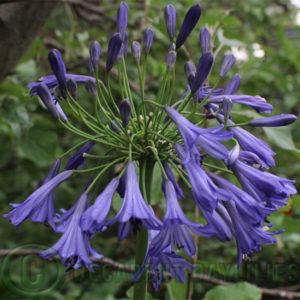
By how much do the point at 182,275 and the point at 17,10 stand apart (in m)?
1.80

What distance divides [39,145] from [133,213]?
169cm

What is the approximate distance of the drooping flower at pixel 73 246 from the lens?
1.05 m

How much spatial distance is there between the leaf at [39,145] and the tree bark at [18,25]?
1.58ft

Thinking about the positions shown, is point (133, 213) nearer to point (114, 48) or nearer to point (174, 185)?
point (174, 185)

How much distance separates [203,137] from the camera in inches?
42.3

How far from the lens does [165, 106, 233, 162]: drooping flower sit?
39.6 inches

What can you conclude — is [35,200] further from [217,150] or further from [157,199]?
[157,199]

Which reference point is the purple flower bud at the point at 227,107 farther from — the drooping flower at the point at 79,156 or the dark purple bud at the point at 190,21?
the drooping flower at the point at 79,156

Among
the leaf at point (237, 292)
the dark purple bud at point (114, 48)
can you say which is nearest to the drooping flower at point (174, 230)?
the dark purple bud at point (114, 48)

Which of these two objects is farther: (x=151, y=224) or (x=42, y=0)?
(x=42, y=0)

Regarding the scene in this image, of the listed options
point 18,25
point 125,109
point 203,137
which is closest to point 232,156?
point 203,137

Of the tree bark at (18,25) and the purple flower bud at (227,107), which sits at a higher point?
the tree bark at (18,25)

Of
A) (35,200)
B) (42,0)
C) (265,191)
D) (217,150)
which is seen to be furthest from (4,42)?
(265,191)

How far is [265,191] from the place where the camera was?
107cm
